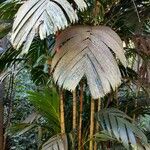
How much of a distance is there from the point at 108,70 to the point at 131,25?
A: 1.68ft

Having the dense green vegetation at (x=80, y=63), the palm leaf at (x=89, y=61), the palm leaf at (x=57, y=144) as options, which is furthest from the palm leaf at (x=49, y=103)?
the palm leaf at (x=89, y=61)

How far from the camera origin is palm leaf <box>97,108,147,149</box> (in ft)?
5.33

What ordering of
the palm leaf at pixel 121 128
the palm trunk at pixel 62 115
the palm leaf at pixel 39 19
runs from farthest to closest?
the palm trunk at pixel 62 115
the palm leaf at pixel 121 128
the palm leaf at pixel 39 19

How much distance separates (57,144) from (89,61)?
20.8 inches

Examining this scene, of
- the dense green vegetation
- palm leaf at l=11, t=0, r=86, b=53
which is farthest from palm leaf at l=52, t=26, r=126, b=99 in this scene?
palm leaf at l=11, t=0, r=86, b=53

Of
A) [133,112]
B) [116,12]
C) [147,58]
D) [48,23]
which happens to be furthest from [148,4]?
[48,23]

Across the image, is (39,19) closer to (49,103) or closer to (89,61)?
(89,61)

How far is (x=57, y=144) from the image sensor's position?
173 centimetres

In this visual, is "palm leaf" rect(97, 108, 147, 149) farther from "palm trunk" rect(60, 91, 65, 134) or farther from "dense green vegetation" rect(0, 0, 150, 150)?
"palm trunk" rect(60, 91, 65, 134)

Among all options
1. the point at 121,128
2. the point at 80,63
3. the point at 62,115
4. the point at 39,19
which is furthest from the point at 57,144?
the point at 39,19

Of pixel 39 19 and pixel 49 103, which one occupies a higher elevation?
pixel 39 19

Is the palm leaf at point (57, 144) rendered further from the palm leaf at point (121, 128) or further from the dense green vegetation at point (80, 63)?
the palm leaf at point (121, 128)

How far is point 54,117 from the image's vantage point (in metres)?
1.89

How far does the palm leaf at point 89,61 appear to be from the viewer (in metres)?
1.35
